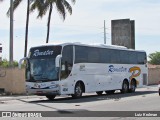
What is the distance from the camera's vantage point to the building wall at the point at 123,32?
61062 millimetres

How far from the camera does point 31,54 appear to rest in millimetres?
25328

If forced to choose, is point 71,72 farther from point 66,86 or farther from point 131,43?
point 131,43

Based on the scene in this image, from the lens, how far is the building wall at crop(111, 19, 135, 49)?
6106cm

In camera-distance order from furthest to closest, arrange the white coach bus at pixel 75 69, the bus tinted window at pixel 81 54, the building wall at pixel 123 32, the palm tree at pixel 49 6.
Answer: the building wall at pixel 123 32 → the palm tree at pixel 49 6 → the bus tinted window at pixel 81 54 → the white coach bus at pixel 75 69

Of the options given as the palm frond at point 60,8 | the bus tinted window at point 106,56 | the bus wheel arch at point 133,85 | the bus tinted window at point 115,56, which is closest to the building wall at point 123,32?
the palm frond at point 60,8

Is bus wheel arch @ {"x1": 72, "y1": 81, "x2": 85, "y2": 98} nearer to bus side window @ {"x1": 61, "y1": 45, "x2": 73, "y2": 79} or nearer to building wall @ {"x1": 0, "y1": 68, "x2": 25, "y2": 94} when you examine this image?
bus side window @ {"x1": 61, "y1": 45, "x2": 73, "y2": 79}

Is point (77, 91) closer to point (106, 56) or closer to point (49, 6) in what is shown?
point (106, 56)

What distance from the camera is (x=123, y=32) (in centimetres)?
6138

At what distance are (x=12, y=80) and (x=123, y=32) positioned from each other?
31.6 metres

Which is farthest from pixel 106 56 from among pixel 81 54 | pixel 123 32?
pixel 123 32

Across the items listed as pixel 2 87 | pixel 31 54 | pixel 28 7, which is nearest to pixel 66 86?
pixel 31 54

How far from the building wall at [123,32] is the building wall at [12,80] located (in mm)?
30586

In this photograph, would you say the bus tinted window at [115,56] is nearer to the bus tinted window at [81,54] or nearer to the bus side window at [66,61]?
the bus tinted window at [81,54]

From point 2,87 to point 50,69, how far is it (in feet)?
31.9
